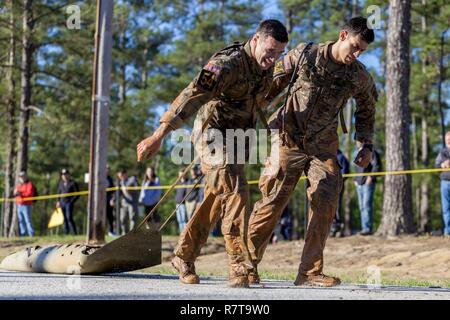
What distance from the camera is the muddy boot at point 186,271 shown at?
6.84 metres

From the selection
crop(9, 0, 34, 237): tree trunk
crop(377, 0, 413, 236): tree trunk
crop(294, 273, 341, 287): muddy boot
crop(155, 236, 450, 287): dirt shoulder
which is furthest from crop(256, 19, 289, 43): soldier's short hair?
crop(9, 0, 34, 237): tree trunk

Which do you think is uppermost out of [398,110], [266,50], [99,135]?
[398,110]

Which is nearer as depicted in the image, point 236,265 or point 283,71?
point 236,265

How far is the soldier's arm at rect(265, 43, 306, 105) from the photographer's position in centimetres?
675

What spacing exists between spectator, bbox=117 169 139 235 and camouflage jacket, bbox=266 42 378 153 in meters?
11.8

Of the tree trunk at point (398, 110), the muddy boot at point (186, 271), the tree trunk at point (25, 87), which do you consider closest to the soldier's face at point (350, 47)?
the muddy boot at point (186, 271)

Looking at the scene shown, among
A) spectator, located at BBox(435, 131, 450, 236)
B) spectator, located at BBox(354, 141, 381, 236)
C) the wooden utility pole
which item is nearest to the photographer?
the wooden utility pole

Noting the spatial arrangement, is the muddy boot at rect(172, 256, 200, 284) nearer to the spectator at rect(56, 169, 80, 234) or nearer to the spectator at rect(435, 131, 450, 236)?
the spectator at rect(435, 131, 450, 236)

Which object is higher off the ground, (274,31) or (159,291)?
(274,31)

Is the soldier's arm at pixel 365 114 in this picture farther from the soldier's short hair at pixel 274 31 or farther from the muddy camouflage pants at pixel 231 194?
the muddy camouflage pants at pixel 231 194

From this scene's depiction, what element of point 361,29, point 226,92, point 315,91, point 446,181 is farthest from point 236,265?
point 446,181

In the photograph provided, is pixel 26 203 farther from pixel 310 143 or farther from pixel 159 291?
pixel 159 291

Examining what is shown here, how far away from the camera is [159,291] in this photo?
19.3 feet

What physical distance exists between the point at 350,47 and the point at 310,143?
86cm
